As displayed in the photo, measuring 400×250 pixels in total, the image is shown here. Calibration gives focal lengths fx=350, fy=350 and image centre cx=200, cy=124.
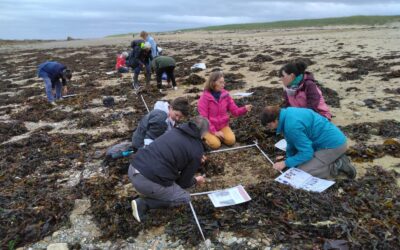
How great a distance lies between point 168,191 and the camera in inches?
160

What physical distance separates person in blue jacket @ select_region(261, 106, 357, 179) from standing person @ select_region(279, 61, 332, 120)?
3.45 ft

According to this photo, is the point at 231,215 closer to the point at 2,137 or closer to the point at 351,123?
the point at 351,123

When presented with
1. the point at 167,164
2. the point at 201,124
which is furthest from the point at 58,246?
the point at 201,124

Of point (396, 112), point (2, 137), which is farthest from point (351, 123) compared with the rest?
Result: point (2, 137)

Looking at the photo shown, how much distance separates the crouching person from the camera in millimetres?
3869

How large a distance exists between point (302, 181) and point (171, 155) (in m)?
1.83

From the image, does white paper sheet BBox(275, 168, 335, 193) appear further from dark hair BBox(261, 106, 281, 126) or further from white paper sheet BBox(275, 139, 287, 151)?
white paper sheet BBox(275, 139, 287, 151)

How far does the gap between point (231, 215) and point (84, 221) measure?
5.74 feet

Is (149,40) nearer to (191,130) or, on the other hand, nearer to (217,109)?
(217,109)

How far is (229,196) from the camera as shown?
14.3 ft

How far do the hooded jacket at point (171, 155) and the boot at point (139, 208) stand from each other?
0.37 metres

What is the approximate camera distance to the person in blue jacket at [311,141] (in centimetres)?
444

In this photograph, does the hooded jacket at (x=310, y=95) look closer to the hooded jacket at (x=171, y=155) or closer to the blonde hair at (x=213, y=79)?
the blonde hair at (x=213, y=79)

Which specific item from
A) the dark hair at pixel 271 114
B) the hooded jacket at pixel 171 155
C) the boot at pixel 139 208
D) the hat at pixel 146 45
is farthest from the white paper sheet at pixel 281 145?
the hat at pixel 146 45
